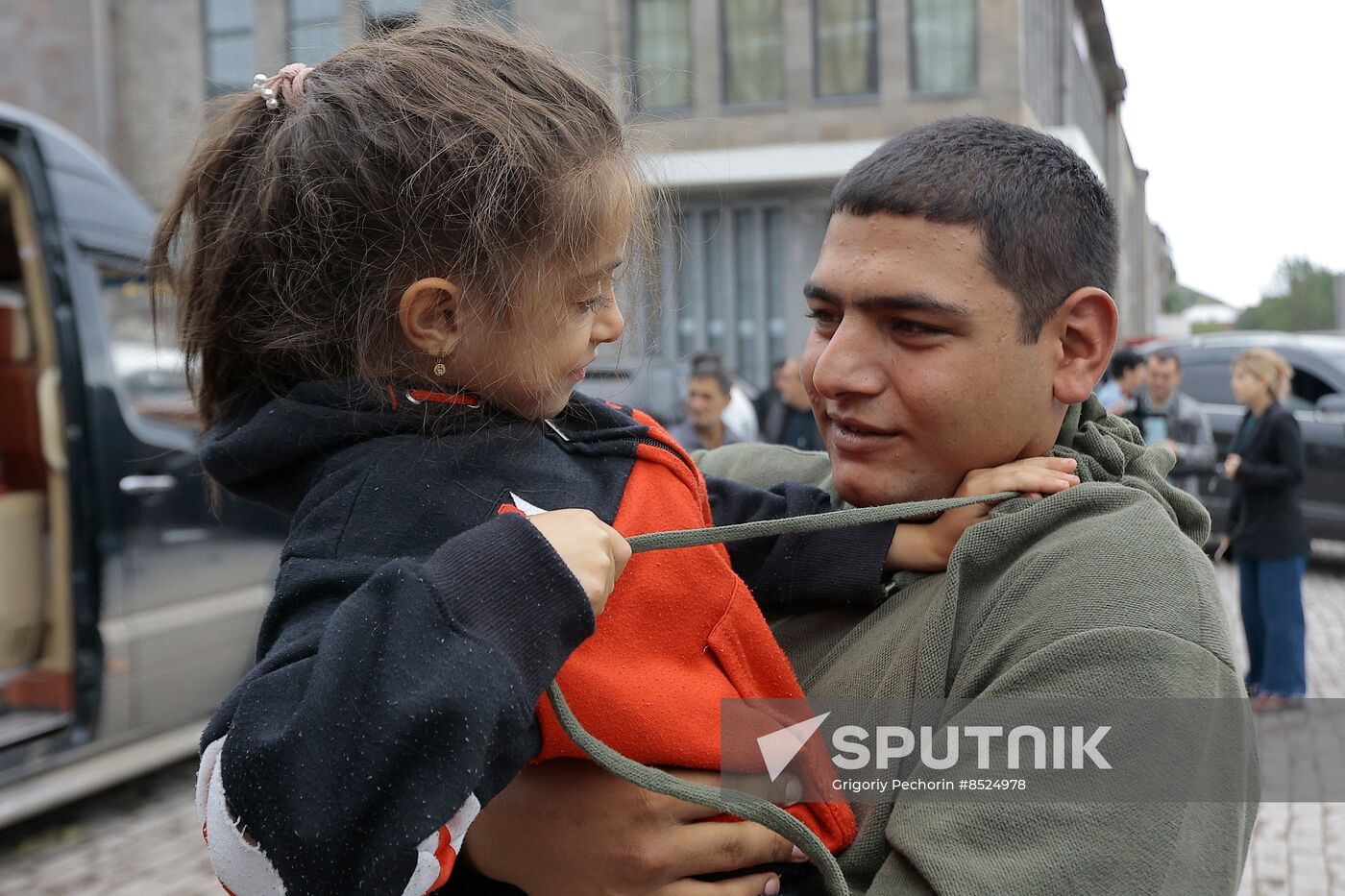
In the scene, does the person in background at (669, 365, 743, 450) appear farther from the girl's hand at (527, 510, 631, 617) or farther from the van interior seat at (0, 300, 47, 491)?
the girl's hand at (527, 510, 631, 617)

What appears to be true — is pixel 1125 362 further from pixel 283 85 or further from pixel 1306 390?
pixel 283 85

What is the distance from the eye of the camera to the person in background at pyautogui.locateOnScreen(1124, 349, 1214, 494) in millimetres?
7949

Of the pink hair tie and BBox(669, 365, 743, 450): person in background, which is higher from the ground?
the pink hair tie

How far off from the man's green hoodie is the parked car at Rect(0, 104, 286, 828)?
12.4ft

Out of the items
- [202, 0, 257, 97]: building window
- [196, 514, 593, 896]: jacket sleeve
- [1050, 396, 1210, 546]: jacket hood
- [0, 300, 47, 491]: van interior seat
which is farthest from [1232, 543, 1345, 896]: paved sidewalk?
[202, 0, 257, 97]: building window

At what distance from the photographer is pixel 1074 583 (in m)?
1.34

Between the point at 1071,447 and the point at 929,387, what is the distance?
0.28m

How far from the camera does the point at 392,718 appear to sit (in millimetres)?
1035

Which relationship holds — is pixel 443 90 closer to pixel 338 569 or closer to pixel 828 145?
pixel 338 569

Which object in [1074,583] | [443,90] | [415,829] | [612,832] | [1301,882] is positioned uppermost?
[443,90]

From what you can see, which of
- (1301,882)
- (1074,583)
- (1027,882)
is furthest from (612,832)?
(1301,882)

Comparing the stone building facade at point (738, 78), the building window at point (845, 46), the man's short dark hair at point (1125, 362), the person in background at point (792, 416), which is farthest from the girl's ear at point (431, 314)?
the building window at point (845, 46)

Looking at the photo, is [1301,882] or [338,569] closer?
[338,569]

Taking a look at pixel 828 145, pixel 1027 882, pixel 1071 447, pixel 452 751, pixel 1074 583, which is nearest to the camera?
pixel 452 751
